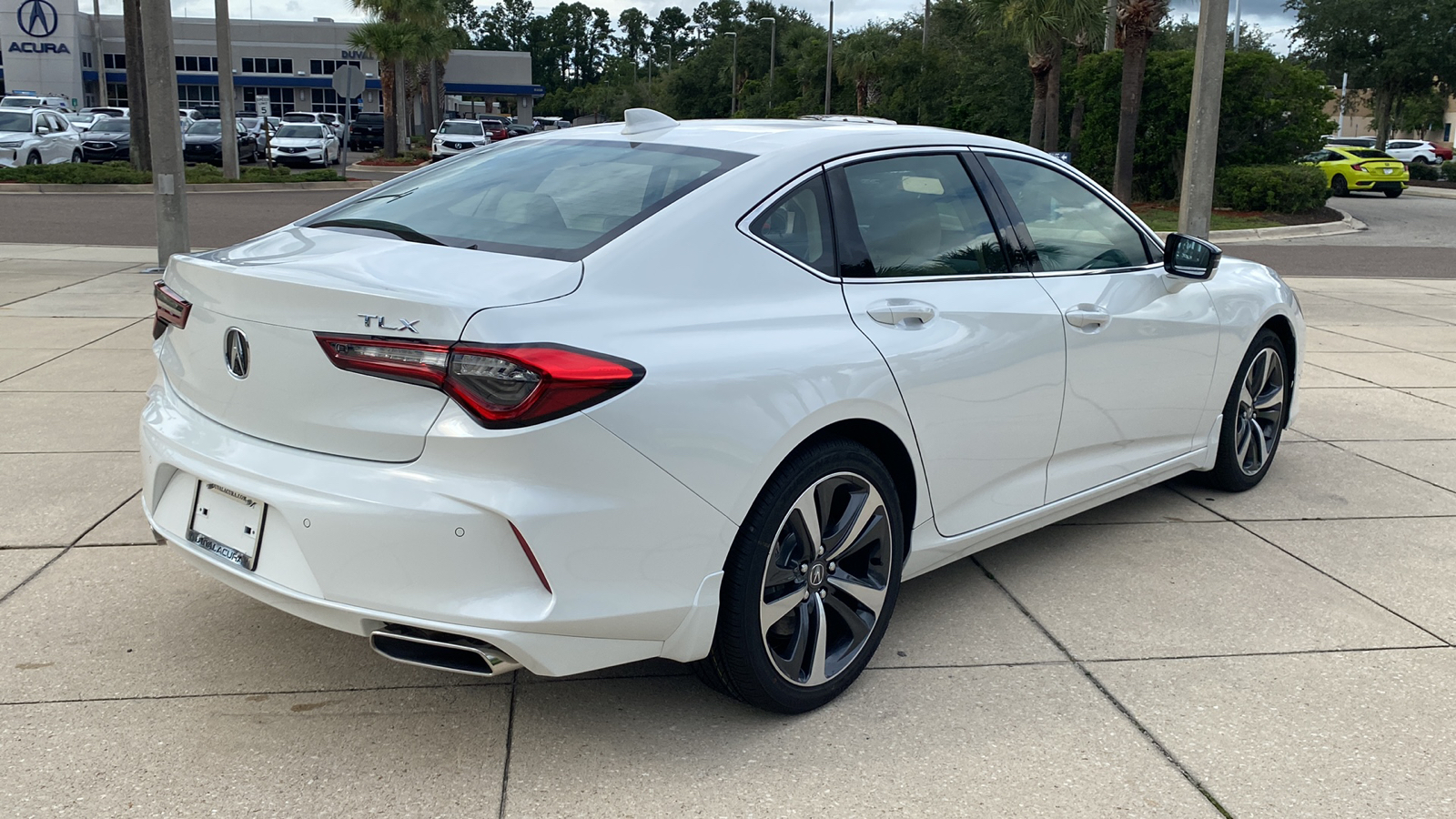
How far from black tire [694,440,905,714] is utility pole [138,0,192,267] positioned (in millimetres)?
9990

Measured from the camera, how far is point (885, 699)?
11.6 ft

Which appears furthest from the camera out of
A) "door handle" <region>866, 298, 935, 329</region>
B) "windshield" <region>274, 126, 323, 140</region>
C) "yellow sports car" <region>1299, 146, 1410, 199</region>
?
"windshield" <region>274, 126, 323, 140</region>

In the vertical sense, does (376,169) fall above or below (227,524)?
below

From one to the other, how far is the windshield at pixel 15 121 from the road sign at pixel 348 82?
7.83 m

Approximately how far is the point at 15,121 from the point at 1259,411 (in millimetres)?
31301

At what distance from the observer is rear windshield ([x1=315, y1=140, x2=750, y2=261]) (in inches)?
128

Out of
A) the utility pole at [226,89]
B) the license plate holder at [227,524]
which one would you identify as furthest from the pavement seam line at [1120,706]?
the utility pole at [226,89]

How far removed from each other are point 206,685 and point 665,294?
169cm

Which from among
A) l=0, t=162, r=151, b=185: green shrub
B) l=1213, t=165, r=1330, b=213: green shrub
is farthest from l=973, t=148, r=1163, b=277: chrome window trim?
l=0, t=162, r=151, b=185: green shrub

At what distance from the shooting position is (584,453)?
2.76m

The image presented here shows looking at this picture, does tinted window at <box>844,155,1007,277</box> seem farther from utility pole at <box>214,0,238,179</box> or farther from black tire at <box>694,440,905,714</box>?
utility pole at <box>214,0,238,179</box>

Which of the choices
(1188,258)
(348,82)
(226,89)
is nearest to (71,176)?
(226,89)

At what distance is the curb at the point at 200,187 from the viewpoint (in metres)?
23.8

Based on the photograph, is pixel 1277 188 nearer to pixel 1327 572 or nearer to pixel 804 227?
pixel 1327 572
